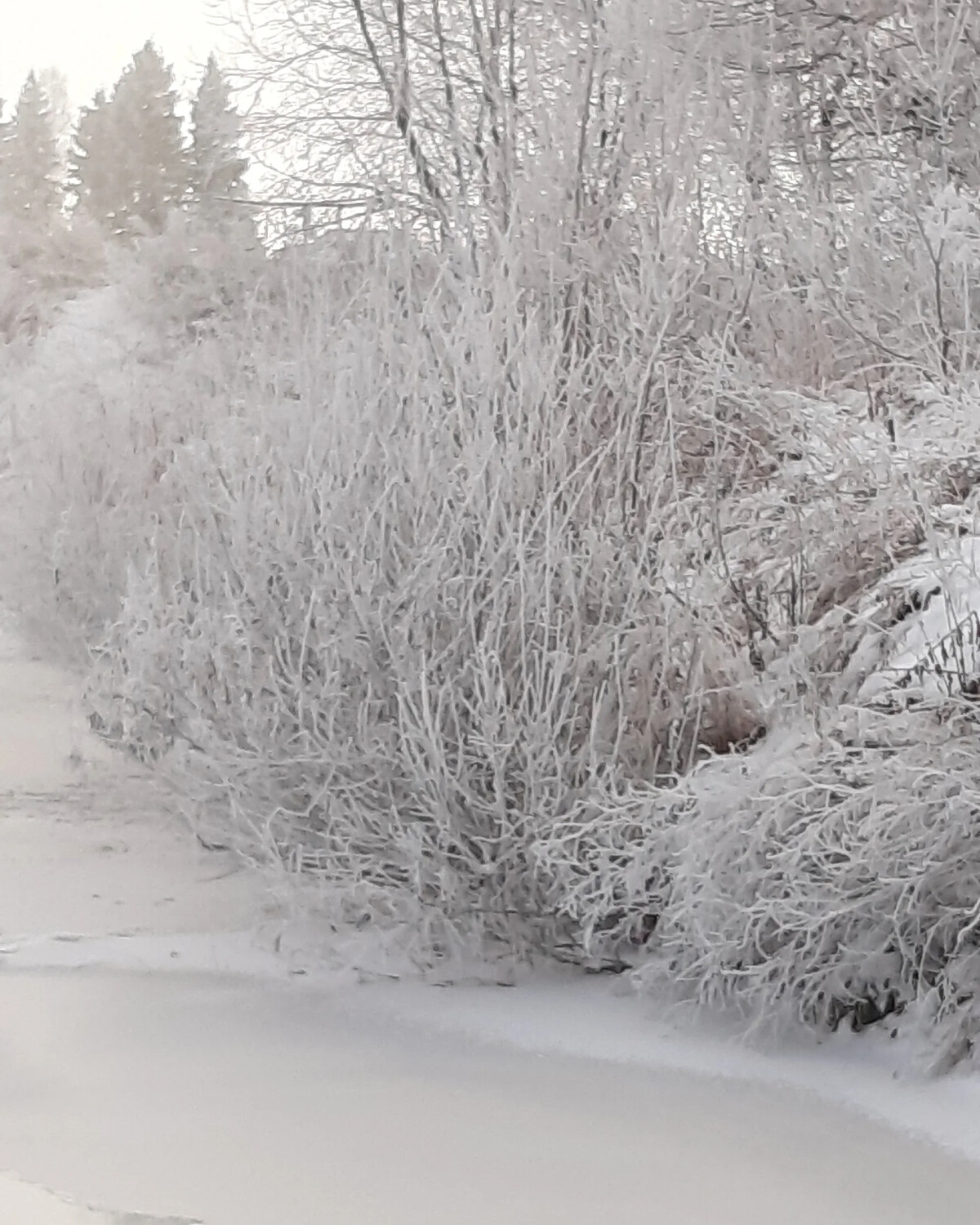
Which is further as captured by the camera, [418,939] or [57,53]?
[57,53]

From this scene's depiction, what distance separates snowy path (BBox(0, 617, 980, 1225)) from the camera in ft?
11.4

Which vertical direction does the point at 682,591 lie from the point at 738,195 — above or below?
below

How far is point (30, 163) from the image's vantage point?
2512cm

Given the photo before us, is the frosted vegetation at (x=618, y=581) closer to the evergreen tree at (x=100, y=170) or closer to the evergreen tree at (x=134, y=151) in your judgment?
the evergreen tree at (x=134, y=151)

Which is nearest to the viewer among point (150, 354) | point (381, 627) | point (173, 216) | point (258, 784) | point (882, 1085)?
point (882, 1085)

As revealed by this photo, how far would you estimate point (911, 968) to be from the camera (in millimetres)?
4090

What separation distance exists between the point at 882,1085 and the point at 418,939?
1.50 m

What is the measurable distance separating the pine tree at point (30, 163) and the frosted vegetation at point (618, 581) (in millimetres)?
19515

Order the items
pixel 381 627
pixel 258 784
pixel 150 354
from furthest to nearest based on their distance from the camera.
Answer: pixel 150 354
pixel 258 784
pixel 381 627

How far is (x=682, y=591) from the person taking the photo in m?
4.75

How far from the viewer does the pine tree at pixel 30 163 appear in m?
23.8

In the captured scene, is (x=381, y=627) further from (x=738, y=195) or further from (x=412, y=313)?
(x=738, y=195)

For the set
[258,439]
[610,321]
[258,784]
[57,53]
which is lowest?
[258,784]

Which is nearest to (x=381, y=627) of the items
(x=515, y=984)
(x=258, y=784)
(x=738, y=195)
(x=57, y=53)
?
(x=258, y=784)
